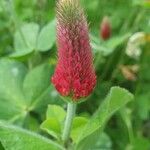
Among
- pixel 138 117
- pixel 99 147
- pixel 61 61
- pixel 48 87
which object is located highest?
pixel 61 61

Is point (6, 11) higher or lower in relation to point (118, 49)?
higher

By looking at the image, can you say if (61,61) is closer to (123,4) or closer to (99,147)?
(99,147)

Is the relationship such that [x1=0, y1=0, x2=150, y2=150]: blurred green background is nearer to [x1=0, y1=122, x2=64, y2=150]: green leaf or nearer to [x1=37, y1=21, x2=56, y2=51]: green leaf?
[x1=37, y1=21, x2=56, y2=51]: green leaf

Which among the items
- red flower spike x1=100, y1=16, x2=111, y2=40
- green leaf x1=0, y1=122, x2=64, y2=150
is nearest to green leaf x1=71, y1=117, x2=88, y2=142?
green leaf x1=0, y1=122, x2=64, y2=150

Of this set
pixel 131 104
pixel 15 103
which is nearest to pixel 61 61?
pixel 15 103

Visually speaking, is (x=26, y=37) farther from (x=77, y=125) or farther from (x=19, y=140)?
(x=19, y=140)

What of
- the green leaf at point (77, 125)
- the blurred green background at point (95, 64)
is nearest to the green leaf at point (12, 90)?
the blurred green background at point (95, 64)

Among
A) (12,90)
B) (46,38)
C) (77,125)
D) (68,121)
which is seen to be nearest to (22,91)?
(12,90)
